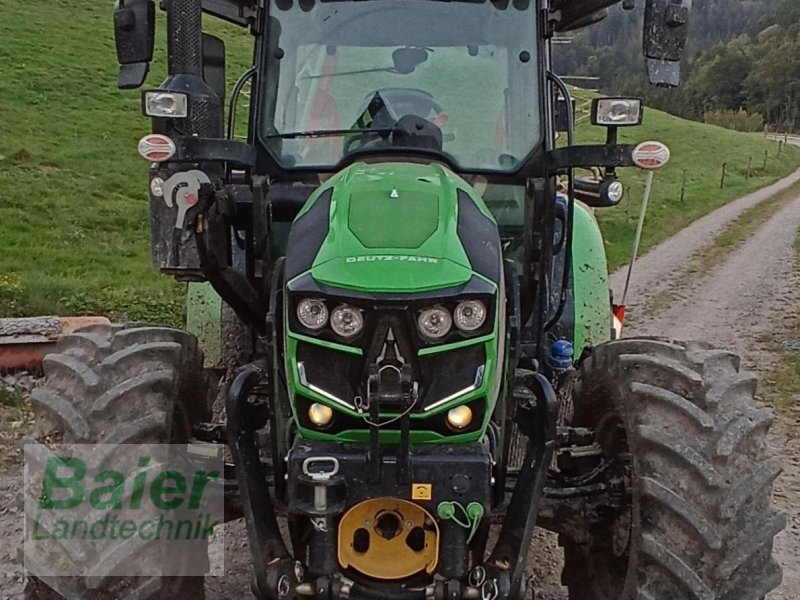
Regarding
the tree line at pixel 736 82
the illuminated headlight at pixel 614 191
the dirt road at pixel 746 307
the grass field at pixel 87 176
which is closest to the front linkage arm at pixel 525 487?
the illuminated headlight at pixel 614 191

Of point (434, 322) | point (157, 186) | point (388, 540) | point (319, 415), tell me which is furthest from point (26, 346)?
point (434, 322)

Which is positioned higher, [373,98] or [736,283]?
[373,98]

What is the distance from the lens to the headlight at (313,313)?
9.75ft

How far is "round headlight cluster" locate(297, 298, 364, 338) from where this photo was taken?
2947 mm

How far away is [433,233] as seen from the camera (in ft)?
10.2

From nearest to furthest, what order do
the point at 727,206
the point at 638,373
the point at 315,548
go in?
the point at 315,548, the point at 638,373, the point at 727,206

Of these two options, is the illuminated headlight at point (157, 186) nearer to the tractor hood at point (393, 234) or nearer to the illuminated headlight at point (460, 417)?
the tractor hood at point (393, 234)

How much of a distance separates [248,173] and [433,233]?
5.10 ft

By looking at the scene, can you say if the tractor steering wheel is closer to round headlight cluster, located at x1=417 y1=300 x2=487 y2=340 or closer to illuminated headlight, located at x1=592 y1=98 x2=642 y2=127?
illuminated headlight, located at x1=592 y1=98 x2=642 y2=127

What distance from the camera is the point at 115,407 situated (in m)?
3.48

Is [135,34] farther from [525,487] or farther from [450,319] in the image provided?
[525,487]

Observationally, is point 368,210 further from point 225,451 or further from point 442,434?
point 225,451

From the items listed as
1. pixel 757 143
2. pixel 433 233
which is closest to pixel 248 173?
pixel 433 233

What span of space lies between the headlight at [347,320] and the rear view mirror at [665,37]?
194cm
